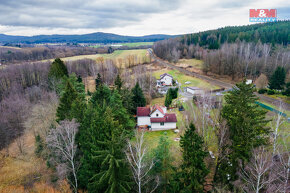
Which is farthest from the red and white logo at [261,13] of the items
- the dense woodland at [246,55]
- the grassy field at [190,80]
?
the grassy field at [190,80]

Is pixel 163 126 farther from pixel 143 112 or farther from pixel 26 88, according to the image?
pixel 26 88

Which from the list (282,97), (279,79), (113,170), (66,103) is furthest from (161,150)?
(279,79)

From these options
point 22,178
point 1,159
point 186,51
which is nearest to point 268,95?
point 22,178

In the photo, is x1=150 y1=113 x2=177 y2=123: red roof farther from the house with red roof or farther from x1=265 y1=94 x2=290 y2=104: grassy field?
x1=265 y1=94 x2=290 y2=104: grassy field

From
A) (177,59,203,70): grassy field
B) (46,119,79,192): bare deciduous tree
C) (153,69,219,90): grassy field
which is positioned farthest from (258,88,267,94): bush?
(46,119,79,192): bare deciduous tree

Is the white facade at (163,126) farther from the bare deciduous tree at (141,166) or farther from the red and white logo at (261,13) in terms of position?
the red and white logo at (261,13)

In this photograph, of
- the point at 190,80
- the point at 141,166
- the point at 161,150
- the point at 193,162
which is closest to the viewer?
the point at 193,162
